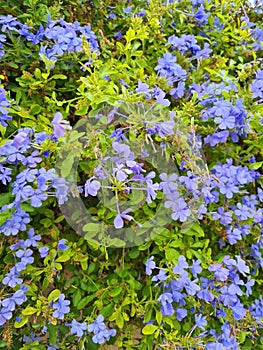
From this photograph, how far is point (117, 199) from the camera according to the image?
916mm

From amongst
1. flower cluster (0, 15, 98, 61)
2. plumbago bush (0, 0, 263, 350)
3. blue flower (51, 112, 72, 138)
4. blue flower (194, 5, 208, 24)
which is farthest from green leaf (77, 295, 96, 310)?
blue flower (194, 5, 208, 24)

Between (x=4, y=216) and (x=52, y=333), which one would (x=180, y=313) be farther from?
(x=4, y=216)

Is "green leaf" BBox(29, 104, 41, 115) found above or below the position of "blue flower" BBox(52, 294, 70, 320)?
above

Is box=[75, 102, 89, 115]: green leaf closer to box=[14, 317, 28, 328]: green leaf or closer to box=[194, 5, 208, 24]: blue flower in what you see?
box=[14, 317, 28, 328]: green leaf

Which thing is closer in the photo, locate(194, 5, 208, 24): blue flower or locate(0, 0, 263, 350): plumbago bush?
locate(0, 0, 263, 350): plumbago bush

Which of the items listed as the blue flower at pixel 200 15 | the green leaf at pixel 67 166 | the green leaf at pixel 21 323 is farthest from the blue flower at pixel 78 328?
the blue flower at pixel 200 15

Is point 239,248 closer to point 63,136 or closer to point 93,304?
point 93,304

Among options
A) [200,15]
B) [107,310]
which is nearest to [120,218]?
[107,310]

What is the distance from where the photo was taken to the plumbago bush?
1.00m

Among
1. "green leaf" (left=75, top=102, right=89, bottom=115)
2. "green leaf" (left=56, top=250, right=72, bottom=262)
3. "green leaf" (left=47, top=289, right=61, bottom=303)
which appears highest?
"green leaf" (left=75, top=102, right=89, bottom=115)

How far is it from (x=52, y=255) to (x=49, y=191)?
149 millimetres

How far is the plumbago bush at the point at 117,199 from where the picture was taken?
1.00 meters

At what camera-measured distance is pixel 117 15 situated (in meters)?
1.50

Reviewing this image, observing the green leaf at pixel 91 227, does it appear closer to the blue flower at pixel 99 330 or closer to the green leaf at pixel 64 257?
the green leaf at pixel 64 257
